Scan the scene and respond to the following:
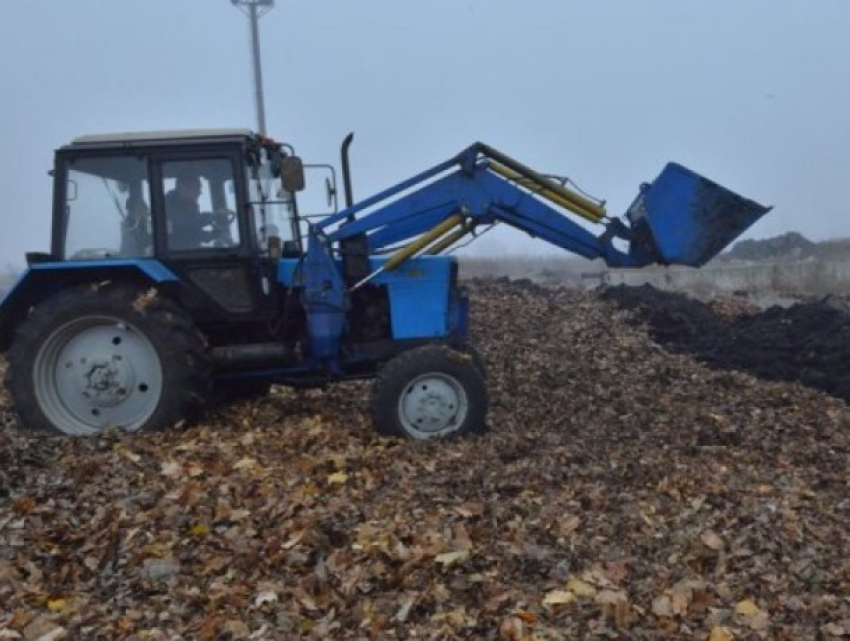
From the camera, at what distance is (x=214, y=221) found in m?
8.75

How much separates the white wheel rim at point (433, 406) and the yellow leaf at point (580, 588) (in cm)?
332

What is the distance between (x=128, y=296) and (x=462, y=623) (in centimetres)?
456

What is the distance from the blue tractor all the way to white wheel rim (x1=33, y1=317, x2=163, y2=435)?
12 millimetres

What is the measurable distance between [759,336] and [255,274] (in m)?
7.49

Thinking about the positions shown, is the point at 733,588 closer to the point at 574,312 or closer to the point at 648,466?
the point at 648,466

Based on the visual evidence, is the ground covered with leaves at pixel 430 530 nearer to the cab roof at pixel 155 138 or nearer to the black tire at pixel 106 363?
the black tire at pixel 106 363

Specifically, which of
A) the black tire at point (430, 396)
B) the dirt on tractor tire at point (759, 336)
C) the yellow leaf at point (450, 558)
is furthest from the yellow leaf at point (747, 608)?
the dirt on tractor tire at point (759, 336)

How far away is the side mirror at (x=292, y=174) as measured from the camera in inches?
328

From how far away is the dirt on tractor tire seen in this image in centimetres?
1183

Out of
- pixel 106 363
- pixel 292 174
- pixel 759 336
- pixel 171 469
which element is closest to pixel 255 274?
pixel 292 174

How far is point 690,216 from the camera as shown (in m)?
8.90

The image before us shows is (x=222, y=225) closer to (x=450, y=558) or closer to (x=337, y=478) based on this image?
(x=337, y=478)

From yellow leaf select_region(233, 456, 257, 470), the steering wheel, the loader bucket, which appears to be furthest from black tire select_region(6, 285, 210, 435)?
the loader bucket

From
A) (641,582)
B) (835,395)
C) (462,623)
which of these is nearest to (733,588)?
(641,582)
